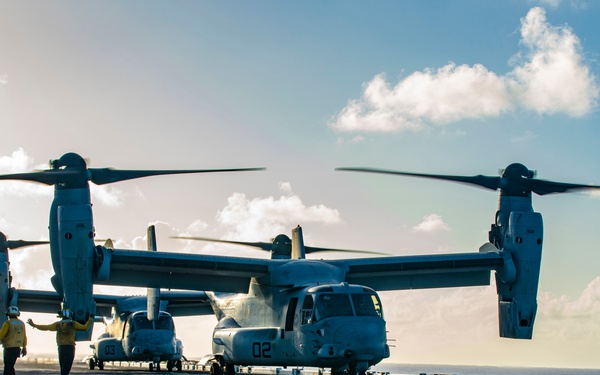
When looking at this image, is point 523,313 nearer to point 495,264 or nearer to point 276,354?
point 495,264

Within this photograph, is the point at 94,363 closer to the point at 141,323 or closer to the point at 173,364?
the point at 173,364

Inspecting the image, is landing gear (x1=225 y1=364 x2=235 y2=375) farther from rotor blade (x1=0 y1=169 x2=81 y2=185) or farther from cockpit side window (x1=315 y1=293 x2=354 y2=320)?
rotor blade (x1=0 y1=169 x2=81 y2=185)

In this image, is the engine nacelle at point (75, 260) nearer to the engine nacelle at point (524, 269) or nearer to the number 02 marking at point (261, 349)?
the number 02 marking at point (261, 349)

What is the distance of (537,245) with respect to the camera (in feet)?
86.0

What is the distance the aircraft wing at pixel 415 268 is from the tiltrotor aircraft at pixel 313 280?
0.04m

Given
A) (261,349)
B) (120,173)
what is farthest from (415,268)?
(120,173)

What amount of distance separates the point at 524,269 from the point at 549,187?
3126 millimetres

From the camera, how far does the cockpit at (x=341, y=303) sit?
67.7 ft

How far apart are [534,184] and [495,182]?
1307 millimetres

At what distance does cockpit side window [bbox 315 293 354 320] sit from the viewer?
20.6 metres

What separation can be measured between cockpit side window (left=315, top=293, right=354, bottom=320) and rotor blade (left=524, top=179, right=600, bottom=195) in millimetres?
9596

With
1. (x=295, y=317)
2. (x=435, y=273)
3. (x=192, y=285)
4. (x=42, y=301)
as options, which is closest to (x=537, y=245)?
(x=435, y=273)

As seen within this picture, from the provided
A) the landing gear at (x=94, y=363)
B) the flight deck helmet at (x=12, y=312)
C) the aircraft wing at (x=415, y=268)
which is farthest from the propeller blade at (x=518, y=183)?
the landing gear at (x=94, y=363)

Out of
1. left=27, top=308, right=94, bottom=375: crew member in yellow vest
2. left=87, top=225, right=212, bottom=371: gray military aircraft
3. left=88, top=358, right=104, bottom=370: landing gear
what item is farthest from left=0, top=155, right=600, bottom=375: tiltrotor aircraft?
A: left=88, top=358, right=104, bottom=370: landing gear
